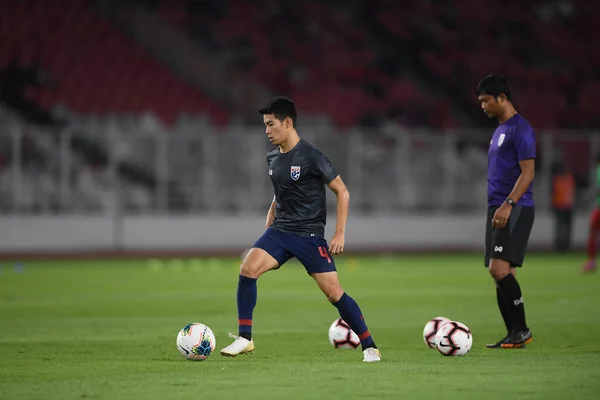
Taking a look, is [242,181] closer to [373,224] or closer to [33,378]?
[373,224]

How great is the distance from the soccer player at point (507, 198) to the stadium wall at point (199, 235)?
703 inches

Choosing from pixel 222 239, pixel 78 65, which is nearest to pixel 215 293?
pixel 222 239

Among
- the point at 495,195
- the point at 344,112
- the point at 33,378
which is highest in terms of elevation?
the point at 344,112

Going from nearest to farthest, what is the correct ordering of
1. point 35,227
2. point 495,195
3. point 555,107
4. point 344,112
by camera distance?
point 495,195
point 35,227
point 344,112
point 555,107

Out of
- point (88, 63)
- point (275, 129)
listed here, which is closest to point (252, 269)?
point (275, 129)

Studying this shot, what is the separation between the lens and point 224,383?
762 cm

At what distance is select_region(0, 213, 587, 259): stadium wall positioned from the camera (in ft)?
87.3

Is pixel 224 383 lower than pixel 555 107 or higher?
lower

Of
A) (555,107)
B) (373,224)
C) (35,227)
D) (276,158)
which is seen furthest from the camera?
(555,107)

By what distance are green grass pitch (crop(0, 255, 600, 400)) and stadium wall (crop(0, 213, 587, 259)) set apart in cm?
362

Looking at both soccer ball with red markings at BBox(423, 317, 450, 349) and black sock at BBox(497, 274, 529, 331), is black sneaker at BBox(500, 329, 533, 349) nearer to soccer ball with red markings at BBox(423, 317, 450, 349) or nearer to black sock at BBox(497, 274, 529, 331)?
black sock at BBox(497, 274, 529, 331)

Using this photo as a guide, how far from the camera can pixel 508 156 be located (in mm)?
10273

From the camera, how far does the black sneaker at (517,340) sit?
1023 centimetres

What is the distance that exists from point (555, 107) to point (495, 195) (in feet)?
82.1
